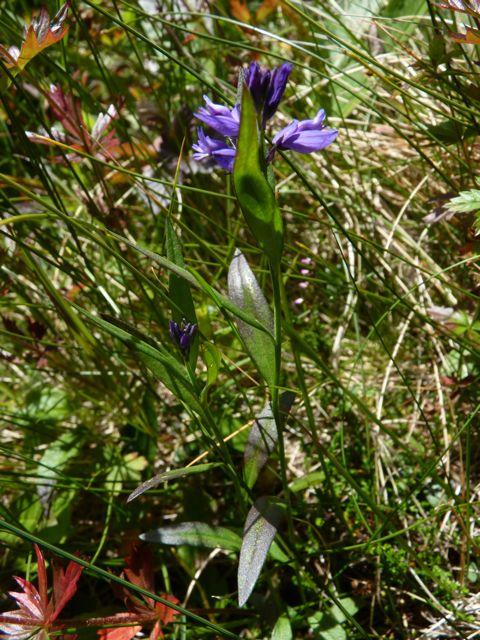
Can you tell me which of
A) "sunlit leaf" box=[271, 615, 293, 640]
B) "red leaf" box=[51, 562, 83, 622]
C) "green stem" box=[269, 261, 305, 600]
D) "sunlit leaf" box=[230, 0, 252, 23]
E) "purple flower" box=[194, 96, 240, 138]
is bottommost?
"sunlit leaf" box=[271, 615, 293, 640]

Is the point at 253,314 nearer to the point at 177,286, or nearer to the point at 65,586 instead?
the point at 177,286

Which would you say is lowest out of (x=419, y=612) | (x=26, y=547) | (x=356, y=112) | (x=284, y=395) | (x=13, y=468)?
(x=419, y=612)

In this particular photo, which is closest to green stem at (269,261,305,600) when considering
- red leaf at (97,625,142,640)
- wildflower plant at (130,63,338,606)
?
wildflower plant at (130,63,338,606)

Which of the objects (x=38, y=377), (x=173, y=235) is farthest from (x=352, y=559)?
(x=38, y=377)

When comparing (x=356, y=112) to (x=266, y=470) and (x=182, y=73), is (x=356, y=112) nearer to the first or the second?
(x=182, y=73)

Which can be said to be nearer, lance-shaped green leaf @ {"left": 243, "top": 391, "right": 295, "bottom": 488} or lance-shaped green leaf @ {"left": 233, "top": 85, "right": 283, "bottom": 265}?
lance-shaped green leaf @ {"left": 233, "top": 85, "right": 283, "bottom": 265}

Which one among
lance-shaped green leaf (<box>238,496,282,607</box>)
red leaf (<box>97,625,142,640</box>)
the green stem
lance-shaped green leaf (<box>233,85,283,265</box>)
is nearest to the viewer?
lance-shaped green leaf (<box>233,85,283,265</box>)

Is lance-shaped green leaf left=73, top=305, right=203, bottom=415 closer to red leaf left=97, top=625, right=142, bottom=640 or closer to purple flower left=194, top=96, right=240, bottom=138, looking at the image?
purple flower left=194, top=96, right=240, bottom=138
